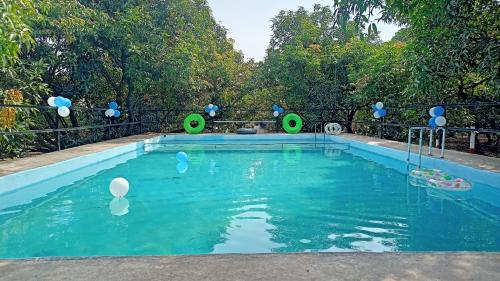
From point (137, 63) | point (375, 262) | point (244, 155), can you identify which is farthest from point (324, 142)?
point (375, 262)

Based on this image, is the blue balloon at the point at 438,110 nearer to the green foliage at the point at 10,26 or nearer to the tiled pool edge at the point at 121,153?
the tiled pool edge at the point at 121,153

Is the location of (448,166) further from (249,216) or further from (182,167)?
(182,167)

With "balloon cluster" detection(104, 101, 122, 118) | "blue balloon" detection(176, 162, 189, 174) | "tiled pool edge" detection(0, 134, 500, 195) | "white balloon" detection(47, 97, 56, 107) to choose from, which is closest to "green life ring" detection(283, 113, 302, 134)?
"tiled pool edge" detection(0, 134, 500, 195)

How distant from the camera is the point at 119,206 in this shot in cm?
436

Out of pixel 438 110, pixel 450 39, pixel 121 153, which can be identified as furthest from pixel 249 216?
pixel 121 153

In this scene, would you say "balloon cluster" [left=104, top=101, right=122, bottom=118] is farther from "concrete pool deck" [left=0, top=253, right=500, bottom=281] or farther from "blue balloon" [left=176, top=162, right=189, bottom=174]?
"concrete pool deck" [left=0, top=253, right=500, bottom=281]

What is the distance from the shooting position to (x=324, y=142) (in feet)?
39.1

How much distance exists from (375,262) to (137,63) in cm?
1075

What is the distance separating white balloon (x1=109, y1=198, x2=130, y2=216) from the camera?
409 cm

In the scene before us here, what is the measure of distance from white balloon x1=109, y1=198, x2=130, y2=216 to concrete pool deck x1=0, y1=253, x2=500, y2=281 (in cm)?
198

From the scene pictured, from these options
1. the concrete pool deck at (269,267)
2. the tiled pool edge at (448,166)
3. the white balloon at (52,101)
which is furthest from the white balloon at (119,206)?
the tiled pool edge at (448,166)

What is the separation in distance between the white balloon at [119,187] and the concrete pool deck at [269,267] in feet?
8.00

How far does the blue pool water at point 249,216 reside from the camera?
9.97ft

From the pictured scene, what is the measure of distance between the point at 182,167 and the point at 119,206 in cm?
286
